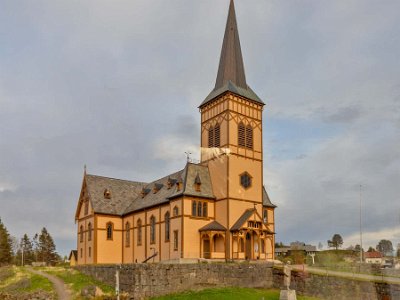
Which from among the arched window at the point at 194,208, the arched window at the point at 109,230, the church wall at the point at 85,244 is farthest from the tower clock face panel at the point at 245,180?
the church wall at the point at 85,244

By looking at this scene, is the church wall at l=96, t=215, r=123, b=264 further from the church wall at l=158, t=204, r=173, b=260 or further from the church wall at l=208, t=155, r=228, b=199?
the church wall at l=208, t=155, r=228, b=199

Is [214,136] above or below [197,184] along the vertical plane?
above

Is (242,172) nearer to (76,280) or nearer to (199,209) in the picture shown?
(199,209)

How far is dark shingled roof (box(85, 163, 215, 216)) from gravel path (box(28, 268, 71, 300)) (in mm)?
11039

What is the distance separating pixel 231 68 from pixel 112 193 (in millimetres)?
25158

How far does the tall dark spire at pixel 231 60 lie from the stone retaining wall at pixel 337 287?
25.0 m


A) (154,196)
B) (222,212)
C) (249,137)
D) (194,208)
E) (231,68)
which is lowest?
(222,212)

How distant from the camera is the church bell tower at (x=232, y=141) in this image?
4969 cm

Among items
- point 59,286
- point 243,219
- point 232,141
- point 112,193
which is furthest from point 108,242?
point 232,141

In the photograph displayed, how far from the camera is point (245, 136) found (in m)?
52.5

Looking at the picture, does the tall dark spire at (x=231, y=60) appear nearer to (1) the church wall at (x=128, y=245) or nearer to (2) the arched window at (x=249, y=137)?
(2) the arched window at (x=249, y=137)

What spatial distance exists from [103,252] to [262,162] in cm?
2500

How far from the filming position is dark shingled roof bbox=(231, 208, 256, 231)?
47737 mm

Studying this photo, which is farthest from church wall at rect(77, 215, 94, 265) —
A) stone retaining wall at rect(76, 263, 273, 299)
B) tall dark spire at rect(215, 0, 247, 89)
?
tall dark spire at rect(215, 0, 247, 89)
